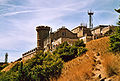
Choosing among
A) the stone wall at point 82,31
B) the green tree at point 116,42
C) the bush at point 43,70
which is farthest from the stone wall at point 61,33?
the green tree at point 116,42

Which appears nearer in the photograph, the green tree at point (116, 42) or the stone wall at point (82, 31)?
the green tree at point (116, 42)

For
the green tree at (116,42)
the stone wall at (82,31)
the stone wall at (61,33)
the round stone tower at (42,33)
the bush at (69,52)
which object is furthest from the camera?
the round stone tower at (42,33)

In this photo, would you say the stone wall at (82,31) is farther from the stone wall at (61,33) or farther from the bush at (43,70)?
the bush at (43,70)

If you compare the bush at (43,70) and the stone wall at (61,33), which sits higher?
the stone wall at (61,33)

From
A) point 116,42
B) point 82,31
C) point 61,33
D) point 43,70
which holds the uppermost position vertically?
point 82,31

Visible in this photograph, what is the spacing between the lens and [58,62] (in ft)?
59.1

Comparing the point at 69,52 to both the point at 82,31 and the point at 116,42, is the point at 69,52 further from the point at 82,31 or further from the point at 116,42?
the point at 82,31

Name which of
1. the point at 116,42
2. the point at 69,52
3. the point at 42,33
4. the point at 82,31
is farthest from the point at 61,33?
the point at 116,42

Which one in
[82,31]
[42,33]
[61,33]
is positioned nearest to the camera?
[61,33]

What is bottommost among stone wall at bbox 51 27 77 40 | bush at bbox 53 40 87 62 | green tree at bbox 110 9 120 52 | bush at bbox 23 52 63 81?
bush at bbox 23 52 63 81

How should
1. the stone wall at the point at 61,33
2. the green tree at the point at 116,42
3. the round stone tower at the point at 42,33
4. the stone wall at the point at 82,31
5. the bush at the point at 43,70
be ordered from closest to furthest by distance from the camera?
the green tree at the point at 116,42, the bush at the point at 43,70, the stone wall at the point at 61,33, the stone wall at the point at 82,31, the round stone tower at the point at 42,33

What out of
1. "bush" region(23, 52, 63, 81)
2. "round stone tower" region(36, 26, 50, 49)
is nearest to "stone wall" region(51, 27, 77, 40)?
"round stone tower" region(36, 26, 50, 49)

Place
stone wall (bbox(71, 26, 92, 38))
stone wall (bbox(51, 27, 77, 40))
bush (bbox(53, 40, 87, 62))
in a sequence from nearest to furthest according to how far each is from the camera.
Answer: bush (bbox(53, 40, 87, 62))
stone wall (bbox(51, 27, 77, 40))
stone wall (bbox(71, 26, 92, 38))

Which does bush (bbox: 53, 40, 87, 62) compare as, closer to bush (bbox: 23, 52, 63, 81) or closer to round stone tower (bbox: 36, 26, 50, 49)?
bush (bbox: 23, 52, 63, 81)
